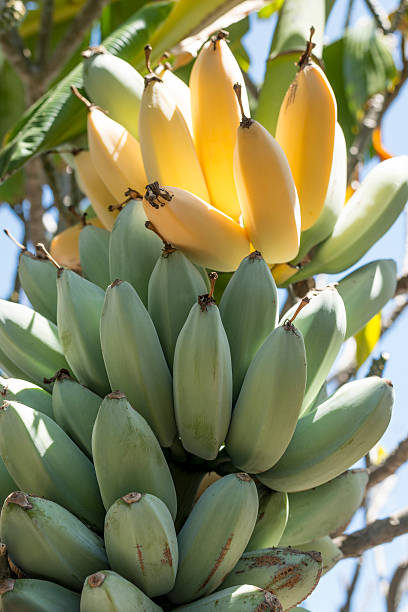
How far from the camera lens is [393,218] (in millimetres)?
1168

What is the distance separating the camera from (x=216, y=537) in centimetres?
78

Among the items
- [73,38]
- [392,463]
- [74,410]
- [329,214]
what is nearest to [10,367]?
[74,410]

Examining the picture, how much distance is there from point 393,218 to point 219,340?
0.48 metres

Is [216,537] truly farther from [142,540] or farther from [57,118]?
[57,118]

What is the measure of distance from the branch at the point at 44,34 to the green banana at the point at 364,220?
1.19 meters

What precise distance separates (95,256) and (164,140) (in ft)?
0.71

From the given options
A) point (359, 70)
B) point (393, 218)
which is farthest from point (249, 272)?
point (359, 70)

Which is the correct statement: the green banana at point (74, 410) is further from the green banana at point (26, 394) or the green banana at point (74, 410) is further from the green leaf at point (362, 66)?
the green leaf at point (362, 66)

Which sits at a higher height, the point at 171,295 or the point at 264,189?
the point at 264,189

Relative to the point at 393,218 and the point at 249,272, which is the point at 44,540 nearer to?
the point at 249,272

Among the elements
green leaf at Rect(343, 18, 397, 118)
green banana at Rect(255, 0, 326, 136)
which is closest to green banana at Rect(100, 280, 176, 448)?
green banana at Rect(255, 0, 326, 136)

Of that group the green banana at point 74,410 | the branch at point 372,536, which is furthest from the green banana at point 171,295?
the branch at point 372,536

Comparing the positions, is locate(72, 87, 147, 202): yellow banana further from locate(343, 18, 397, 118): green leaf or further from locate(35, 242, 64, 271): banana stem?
locate(343, 18, 397, 118): green leaf

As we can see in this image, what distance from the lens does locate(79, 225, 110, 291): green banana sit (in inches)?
43.8
